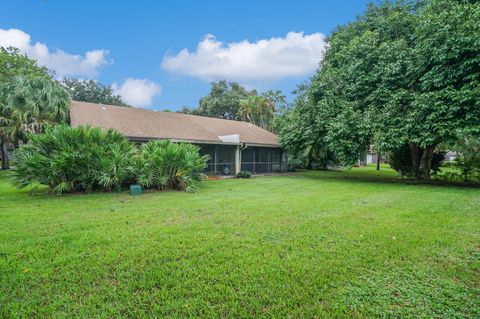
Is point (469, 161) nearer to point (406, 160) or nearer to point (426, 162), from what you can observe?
point (426, 162)

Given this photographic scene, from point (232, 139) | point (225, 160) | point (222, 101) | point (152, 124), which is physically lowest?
point (225, 160)

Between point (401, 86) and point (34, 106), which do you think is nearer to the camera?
point (401, 86)

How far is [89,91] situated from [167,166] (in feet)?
118

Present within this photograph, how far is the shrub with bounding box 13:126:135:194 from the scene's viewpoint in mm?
8577

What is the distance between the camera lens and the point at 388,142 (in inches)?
475

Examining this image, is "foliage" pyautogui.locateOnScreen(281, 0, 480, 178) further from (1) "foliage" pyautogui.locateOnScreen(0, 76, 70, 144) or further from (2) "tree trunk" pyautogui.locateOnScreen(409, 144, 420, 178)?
(1) "foliage" pyautogui.locateOnScreen(0, 76, 70, 144)

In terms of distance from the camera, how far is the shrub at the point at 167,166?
9.89 meters

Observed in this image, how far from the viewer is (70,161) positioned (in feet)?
28.5

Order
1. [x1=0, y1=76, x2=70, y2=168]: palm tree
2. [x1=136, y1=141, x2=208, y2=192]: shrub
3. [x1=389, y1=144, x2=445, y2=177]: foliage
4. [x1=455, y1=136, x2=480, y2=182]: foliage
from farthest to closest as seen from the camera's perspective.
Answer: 1. [x1=389, y1=144, x2=445, y2=177]: foliage
2. [x1=0, y1=76, x2=70, y2=168]: palm tree
3. [x1=455, y1=136, x2=480, y2=182]: foliage
4. [x1=136, y1=141, x2=208, y2=192]: shrub

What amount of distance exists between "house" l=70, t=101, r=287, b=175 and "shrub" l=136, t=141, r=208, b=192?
13.7ft

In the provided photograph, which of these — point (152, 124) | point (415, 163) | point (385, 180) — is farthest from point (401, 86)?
point (152, 124)

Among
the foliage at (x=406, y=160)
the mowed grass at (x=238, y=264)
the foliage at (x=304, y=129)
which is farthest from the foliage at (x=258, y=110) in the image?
the mowed grass at (x=238, y=264)

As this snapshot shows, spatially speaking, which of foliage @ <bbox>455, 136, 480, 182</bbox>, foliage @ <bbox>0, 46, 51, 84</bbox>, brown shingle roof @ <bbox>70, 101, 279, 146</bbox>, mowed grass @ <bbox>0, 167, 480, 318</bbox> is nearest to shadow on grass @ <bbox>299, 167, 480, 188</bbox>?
foliage @ <bbox>455, 136, 480, 182</bbox>

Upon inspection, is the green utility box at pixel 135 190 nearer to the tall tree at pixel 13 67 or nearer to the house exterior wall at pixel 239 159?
the house exterior wall at pixel 239 159
